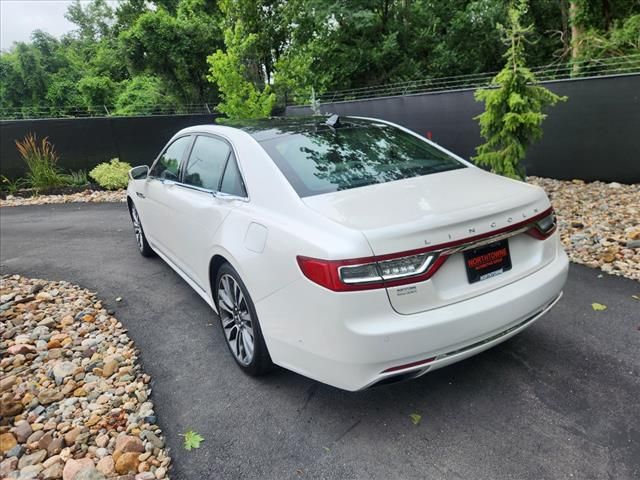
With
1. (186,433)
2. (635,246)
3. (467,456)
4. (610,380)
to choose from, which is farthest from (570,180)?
(186,433)

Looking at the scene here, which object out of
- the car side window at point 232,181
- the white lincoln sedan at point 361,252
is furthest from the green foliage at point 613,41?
the car side window at point 232,181

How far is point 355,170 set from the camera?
2.73 m

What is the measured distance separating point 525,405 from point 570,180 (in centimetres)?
589

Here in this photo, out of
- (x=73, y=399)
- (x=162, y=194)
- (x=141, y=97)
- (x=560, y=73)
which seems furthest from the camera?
(x=141, y=97)

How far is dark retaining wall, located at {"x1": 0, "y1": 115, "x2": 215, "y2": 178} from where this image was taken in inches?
391

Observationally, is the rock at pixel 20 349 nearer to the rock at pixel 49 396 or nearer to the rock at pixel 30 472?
the rock at pixel 49 396

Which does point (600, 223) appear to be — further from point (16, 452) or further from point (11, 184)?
point (11, 184)

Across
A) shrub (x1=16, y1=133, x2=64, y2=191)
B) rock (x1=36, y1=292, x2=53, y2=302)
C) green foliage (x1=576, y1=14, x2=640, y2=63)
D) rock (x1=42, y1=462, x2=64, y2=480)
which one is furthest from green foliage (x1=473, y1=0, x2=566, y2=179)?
shrub (x1=16, y1=133, x2=64, y2=191)

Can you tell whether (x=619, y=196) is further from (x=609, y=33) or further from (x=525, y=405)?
(x=609, y=33)

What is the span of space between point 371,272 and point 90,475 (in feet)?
5.45

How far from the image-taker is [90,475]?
215 cm

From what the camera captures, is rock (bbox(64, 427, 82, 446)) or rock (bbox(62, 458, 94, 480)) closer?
rock (bbox(62, 458, 94, 480))

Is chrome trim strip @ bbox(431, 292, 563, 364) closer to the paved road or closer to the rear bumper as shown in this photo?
the rear bumper

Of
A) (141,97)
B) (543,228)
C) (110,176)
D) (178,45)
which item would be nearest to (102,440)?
(543,228)
